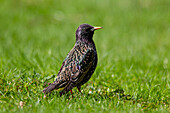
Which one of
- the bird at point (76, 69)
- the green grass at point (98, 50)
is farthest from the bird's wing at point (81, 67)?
the green grass at point (98, 50)

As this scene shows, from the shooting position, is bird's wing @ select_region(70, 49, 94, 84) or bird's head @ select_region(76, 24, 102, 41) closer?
bird's wing @ select_region(70, 49, 94, 84)

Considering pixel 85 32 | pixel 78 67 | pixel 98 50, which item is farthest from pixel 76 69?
pixel 98 50

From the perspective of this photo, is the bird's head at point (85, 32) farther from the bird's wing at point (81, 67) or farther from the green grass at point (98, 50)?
the green grass at point (98, 50)

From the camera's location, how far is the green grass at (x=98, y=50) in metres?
4.82

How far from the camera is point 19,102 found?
15.1 feet

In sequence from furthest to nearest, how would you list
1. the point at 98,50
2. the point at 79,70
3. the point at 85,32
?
1. the point at 98,50
2. the point at 85,32
3. the point at 79,70

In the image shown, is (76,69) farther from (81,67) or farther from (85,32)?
(85,32)

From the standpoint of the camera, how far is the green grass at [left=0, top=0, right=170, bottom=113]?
482 cm

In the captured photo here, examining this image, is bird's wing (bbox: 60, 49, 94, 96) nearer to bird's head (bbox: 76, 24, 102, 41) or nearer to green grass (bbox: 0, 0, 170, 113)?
green grass (bbox: 0, 0, 170, 113)

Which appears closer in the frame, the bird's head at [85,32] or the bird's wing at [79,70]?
the bird's wing at [79,70]

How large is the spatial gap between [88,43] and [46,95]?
3.94 ft

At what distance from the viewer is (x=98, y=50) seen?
29.2 ft

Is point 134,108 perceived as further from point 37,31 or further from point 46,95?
point 37,31

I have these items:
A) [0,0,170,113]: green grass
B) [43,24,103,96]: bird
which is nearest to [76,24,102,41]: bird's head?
[43,24,103,96]: bird
